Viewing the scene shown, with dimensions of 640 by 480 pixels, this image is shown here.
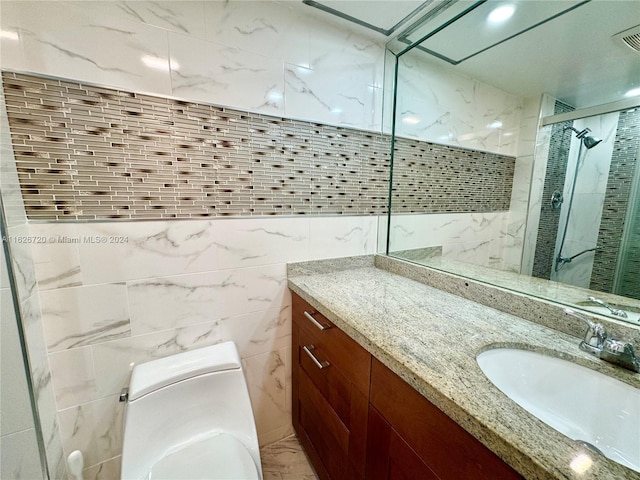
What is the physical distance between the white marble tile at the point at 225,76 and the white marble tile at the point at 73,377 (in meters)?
1.07

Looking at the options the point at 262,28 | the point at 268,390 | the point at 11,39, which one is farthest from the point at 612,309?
the point at 11,39

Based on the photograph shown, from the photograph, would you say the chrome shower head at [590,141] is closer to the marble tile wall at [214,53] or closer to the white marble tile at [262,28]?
the marble tile wall at [214,53]

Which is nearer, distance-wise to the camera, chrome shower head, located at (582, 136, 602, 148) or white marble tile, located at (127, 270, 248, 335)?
white marble tile, located at (127, 270, 248, 335)

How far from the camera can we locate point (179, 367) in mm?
1001

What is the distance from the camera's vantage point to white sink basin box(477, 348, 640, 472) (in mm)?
554

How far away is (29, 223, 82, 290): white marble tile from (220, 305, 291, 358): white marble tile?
23.1 inches

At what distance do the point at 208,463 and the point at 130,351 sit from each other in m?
0.53

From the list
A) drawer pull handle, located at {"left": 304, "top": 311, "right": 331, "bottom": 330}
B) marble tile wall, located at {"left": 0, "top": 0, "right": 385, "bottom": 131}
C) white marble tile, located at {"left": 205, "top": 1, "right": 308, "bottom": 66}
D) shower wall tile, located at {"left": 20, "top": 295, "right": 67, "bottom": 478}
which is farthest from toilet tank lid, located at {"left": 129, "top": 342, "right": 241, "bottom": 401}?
white marble tile, located at {"left": 205, "top": 1, "right": 308, "bottom": 66}

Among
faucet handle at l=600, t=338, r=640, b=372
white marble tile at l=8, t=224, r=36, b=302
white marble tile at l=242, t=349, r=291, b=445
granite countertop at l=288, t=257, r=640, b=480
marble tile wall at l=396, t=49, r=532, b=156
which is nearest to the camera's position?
granite countertop at l=288, t=257, r=640, b=480

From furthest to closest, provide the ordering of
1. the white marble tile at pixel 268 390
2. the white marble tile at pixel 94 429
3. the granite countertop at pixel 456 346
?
1. the white marble tile at pixel 268 390
2. the white marble tile at pixel 94 429
3. the granite countertop at pixel 456 346

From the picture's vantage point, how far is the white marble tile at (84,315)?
2.90 ft

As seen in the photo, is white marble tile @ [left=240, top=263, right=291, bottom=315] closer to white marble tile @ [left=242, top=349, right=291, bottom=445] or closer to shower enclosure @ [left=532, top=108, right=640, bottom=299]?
white marble tile @ [left=242, top=349, right=291, bottom=445]

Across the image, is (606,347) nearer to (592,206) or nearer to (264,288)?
(592,206)

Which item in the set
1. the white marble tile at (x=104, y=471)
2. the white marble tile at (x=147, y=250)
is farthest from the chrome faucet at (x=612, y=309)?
the white marble tile at (x=104, y=471)
